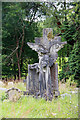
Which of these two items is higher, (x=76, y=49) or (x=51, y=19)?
(x=51, y=19)

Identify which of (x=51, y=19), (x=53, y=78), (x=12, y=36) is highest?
(x=51, y=19)

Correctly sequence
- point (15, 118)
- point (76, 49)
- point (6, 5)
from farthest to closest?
point (6, 5) < point (76, 49) < point (15, 118)

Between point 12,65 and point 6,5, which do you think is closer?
point 6,5

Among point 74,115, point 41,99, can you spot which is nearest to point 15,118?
point 74,115

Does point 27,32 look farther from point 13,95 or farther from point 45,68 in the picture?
point 13,95

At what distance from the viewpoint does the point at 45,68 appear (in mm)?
4191

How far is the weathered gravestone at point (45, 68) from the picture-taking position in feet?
13.6

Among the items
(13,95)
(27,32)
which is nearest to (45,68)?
(13,95)

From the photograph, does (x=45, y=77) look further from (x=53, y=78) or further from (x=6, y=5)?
(x=6, y=5)

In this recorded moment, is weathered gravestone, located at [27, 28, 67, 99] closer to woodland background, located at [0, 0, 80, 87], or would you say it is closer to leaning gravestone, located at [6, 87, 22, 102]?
leaning gravestone, located at [6, 87, 22, 102]

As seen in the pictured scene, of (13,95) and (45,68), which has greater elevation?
(45,68)

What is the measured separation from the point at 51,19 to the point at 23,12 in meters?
2.30

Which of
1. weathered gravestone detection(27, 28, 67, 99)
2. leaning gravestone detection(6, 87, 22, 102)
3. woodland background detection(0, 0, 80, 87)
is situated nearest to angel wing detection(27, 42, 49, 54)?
weathered gravestone detection(27, 28, 67, 99)

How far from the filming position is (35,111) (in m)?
2.95
